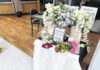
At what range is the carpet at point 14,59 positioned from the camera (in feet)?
6.50

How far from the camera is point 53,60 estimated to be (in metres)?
1.31

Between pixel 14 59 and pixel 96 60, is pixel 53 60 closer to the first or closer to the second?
pixel 96 60

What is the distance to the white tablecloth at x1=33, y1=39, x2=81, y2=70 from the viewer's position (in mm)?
1166

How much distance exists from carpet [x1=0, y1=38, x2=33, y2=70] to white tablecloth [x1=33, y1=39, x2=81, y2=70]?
64 cm

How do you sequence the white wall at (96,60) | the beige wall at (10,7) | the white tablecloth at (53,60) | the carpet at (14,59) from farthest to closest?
the beige wall at (10,7), the carpet at (14,59), the white tablecloth at (53,60), the white wall at (96,60)

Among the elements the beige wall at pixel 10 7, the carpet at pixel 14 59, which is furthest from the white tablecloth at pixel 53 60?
the beige wall at pixel 10 7

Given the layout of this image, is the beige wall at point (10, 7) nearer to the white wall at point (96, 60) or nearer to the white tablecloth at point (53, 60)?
the white tablecloth at point (53, 60)

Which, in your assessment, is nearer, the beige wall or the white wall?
the white wall

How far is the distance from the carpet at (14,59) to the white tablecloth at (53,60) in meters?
0.64

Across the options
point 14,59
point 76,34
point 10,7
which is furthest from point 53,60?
point 10,7

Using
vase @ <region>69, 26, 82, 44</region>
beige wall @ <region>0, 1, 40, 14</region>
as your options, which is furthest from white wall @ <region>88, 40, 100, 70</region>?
beige wall @ <region>0, 1, 40, 14</region>

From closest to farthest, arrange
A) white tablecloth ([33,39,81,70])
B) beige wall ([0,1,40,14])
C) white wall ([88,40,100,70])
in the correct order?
1. white wall ([88,40,100,70])
2. white tablecloth ([33,39,81,70])
3. beige wall ([0,1,40,14])

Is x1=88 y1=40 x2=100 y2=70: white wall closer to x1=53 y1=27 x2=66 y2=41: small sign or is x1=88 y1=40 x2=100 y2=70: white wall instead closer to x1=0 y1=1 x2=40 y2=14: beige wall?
x1=53 y1=27 x2=66 y2=41: small sign

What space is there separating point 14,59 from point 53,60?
1.30 metres
